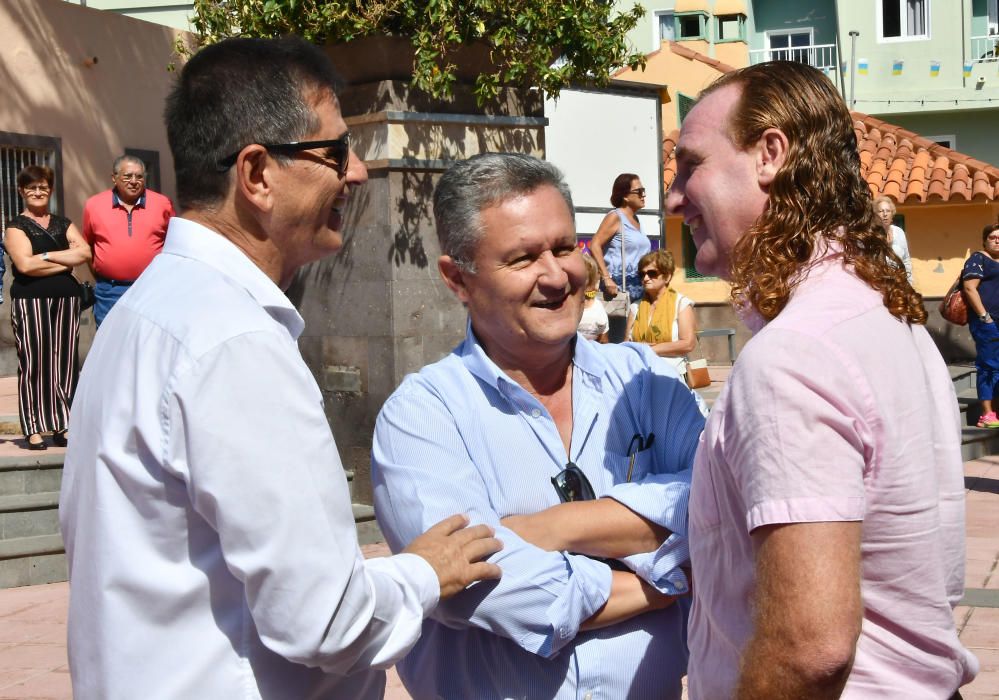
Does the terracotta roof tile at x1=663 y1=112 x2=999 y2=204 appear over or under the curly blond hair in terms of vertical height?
over

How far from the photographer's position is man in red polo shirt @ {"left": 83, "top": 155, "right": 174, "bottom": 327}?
7.96m

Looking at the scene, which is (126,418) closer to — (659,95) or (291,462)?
(291,462)

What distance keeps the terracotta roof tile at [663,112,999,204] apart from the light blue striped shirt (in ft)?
61.2

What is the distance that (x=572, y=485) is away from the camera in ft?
8.58

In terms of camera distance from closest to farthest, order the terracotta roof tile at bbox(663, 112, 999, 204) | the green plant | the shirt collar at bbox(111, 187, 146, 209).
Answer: the green plant, the shirt collar at bbox(111, 187, 146, 209), the terracotta roof tile at bbox(663, 112, 999, 204)

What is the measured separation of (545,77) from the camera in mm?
6672

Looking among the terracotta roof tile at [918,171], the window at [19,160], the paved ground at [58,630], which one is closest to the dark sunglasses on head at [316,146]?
the paved ground at [58,630]

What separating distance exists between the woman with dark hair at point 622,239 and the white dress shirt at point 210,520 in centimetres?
771

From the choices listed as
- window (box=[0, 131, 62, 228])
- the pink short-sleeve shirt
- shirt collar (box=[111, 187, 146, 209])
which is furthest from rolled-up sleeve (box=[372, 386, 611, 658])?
window (box=[0, 131, 62, 228])

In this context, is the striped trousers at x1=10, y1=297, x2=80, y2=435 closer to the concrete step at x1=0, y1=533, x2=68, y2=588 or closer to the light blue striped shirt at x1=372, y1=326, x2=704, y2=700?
the concrete step at x1=0, y1=533, x2=68, y2=588

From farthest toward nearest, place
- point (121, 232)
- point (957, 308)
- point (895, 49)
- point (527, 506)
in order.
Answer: point (895, 49) < point (957, 308) < point (121, 232) < point (527, 506)

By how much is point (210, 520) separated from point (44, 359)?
6.58 metres

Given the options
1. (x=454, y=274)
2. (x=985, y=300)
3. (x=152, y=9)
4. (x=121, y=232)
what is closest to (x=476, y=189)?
(x=454, y=274)

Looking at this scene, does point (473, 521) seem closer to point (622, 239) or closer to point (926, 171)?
point (622, 239)
